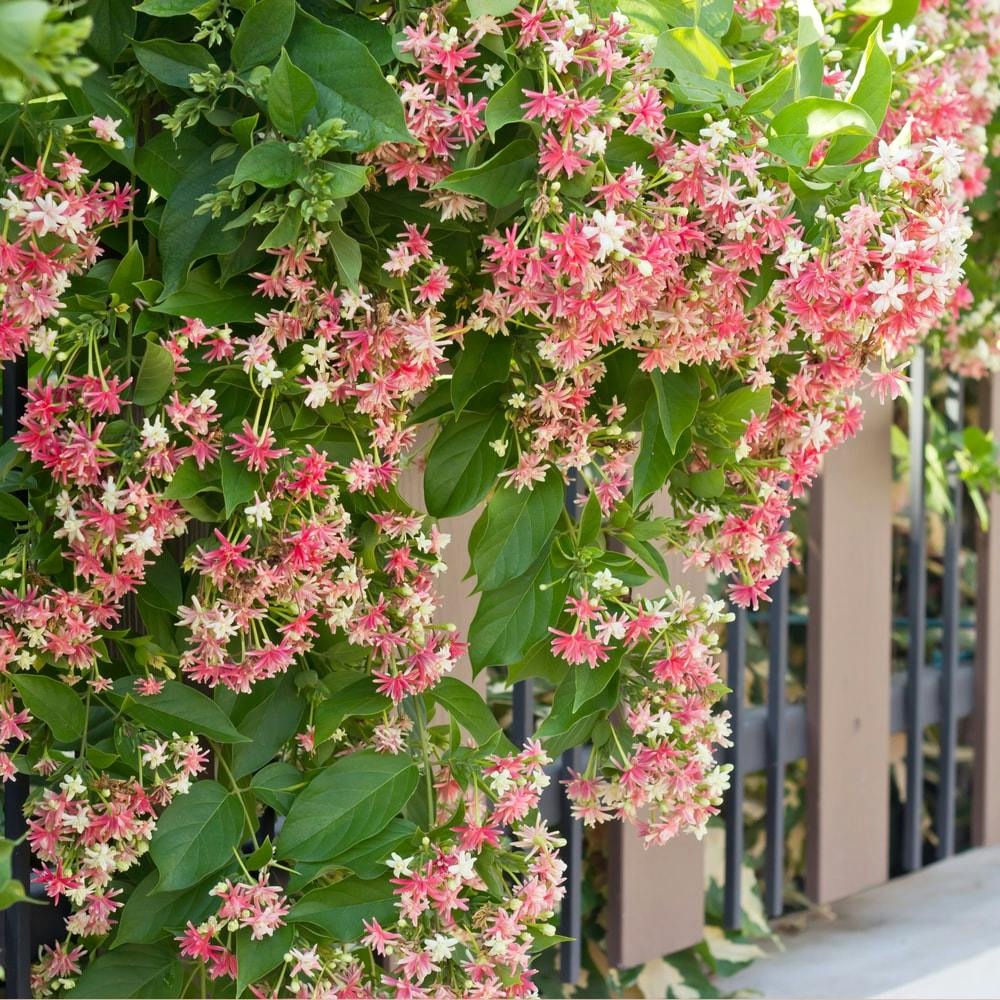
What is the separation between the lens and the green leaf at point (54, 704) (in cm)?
97

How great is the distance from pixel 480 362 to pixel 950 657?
1.71m

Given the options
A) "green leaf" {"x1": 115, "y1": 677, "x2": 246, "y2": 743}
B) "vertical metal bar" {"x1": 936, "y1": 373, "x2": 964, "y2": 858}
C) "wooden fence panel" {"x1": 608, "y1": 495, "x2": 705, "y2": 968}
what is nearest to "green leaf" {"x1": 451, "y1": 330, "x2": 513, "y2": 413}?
"green leaf" {"x1": 115, "y1": 677, "x2": 246, "y2": 743}

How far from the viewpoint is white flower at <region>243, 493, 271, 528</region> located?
0.94 meters

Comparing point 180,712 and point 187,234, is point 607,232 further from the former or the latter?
point 180,712

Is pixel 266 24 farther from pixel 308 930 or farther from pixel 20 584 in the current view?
pixel 308 930

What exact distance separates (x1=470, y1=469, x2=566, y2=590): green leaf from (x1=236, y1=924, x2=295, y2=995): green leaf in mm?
333

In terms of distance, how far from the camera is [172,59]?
942mm

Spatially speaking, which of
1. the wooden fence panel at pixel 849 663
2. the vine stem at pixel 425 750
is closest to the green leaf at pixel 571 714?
the vine stem at pixel 425 750

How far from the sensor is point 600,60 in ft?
2.97

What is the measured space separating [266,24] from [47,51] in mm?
392

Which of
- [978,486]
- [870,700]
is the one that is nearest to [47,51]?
[870,700]

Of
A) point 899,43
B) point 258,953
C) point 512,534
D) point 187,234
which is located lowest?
point 258,953

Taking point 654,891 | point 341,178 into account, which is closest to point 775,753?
point 654,891

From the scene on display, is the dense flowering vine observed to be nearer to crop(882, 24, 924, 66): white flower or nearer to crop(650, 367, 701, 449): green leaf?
crop(650, 367, 701, 449): green leaf
